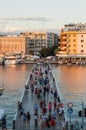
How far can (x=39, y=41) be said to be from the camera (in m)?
181

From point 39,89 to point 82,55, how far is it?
88.8m

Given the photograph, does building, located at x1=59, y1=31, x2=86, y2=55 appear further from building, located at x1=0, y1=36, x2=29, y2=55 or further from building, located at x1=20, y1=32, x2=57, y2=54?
building, located at x1=20, y1=32, x2=57, y2=54

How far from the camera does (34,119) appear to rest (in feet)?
95.3

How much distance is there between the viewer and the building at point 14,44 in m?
164

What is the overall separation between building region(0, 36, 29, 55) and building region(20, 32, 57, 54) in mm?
5806

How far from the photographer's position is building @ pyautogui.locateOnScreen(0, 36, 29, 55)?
538 ft

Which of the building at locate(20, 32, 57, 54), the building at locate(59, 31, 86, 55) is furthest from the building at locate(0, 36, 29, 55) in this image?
the building at locate(59, 31, 86, 55)

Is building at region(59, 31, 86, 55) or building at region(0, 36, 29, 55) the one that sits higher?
building at region(59, 31, 86, 55)

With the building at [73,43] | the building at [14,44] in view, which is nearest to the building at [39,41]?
the building at [14,44]

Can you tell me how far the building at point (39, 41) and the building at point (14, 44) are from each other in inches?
229

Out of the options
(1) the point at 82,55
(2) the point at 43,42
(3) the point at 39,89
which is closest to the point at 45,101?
(3) the point at 39,89

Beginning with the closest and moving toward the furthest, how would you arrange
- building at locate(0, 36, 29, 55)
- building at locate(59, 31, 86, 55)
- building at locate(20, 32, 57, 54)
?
building at locate(59, 31, 86, 55)
building at locate(0, 36, 29, 55)
building at locate(20, 32, 57, 54)

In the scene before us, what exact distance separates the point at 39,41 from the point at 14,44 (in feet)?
52.9

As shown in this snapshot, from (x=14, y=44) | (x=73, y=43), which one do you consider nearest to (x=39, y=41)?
(x=14, y=44)
